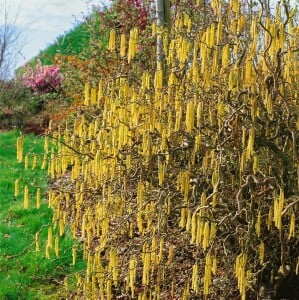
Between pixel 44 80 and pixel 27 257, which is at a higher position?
pixel 44 80

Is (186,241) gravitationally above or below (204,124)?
below

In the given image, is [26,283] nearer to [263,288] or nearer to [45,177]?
[263,288]

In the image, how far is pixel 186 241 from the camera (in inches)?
175

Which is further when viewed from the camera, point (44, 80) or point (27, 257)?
point (44, 80)

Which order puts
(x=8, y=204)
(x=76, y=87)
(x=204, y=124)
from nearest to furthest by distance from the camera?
(x=204, y=124) → (x=8, y=204) → (x=76, y=87)

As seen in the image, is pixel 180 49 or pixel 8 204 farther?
pixel 8 204

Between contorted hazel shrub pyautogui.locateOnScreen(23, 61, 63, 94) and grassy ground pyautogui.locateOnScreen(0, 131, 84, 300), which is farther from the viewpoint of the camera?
contorted hazel shrub pyautogui.locateOnScreen(23, 61, 63, 94)

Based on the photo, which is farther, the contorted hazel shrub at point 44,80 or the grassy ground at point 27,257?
the contorted hazel shrub at point 44,80

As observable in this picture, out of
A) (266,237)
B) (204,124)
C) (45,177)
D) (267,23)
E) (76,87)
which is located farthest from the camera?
(76,87)

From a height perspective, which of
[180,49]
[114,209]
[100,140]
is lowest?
[114,209]

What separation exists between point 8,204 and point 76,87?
392 cm

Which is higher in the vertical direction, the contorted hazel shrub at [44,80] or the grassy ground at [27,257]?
the contorted hazel shrub at [44,80]

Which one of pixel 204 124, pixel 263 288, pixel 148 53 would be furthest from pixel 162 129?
pixel 148 53

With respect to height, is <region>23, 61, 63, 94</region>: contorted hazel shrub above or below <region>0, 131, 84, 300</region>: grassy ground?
above
